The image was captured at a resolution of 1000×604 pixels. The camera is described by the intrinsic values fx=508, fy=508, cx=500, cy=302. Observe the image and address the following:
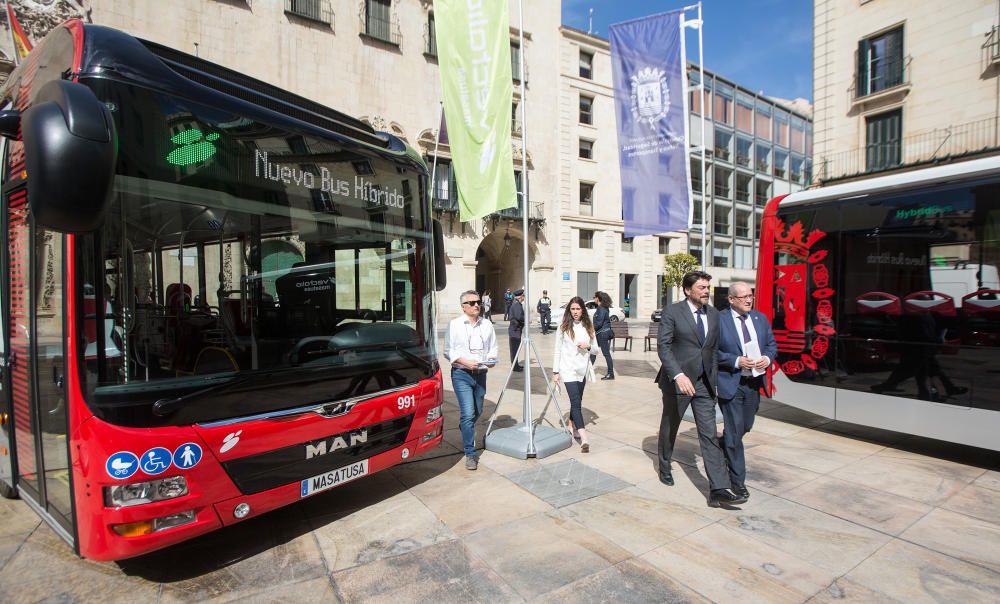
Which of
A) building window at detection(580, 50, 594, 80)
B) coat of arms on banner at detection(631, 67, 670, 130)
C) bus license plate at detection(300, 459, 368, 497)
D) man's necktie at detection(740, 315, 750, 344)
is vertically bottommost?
bus license plate at detection(300, 459, 368, 497)

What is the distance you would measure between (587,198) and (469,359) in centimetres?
2925

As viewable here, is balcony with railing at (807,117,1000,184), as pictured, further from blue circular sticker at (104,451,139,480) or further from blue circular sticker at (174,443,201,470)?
blue circular sticker at (104,451,139,480)

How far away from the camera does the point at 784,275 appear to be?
6613 mm

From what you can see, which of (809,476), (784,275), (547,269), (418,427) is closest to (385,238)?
(418,427)

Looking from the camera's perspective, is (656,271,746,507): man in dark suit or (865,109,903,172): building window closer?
(656,271,746,507): man in dark suit

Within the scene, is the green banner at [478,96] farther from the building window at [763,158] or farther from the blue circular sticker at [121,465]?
the building window at [763,158]

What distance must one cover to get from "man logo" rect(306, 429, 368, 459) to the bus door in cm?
125

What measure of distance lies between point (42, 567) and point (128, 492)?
4.53 feet

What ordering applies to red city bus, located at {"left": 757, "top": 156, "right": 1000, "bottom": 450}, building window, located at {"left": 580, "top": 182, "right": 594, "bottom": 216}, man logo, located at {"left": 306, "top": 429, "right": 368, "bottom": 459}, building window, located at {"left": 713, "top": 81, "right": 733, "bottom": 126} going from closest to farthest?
man logo, located at {"left": 306, "top": 429, "right": 368, "bottom": 459} < red city bus, located at {"left": 757, "top": 156, "right": 1000, "bottom": 450} < building window, located at {"left": 580, "top": 182, "right": 594, "bottom": 216} < building window, located at {"left": 713, "top": 81, "right": 733, "bottom": 126}

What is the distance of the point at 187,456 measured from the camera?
274 cm

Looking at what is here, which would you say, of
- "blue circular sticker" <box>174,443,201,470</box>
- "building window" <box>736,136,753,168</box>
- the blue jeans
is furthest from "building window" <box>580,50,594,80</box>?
"blue circular sticker" <box>174,443,201,470</box>

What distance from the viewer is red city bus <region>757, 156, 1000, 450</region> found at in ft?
16.0

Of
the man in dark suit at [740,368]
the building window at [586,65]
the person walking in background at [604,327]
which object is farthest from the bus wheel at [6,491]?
the building window at [586,65]

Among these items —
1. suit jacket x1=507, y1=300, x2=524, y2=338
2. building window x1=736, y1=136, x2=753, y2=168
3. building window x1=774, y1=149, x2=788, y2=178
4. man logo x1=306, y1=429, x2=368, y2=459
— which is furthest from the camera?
building window x1=774, y1=149, x2=788, y2=178
